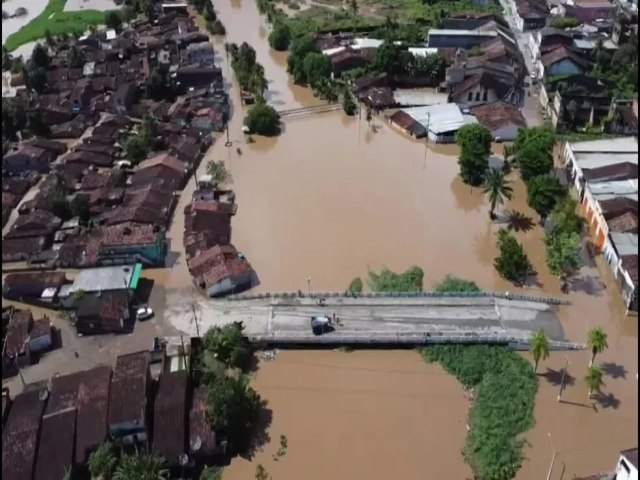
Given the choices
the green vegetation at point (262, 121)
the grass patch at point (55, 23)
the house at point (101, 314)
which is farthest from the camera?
the grass patch at point (55, 23)

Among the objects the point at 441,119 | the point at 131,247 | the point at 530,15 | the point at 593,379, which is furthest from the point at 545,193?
the point at 530,15

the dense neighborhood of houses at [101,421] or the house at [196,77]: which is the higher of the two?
the dense neighborhood of houses at [101,421]

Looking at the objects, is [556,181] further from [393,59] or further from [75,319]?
[75,319]

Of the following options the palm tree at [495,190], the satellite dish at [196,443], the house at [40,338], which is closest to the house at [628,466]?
the satellite dish at [196,443]

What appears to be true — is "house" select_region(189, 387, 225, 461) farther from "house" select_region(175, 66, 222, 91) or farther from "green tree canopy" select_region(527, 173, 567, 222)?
"house" select_region(175, 66, 222, 91)

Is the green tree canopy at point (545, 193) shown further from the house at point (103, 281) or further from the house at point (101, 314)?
the house at point (101, 314)

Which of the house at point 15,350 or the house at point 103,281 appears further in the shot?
the house at point 103,281

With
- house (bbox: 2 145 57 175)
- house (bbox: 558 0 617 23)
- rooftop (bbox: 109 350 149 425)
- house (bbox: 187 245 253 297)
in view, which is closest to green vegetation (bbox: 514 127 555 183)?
house (bbox: 187 245 253 297)
